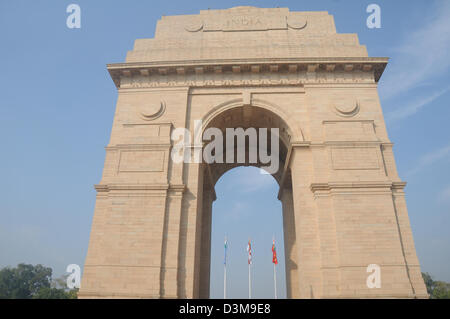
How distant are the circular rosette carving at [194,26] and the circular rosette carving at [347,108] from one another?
1111 centimetres

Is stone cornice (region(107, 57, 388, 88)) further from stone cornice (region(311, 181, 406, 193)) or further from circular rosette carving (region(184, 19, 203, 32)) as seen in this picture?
stone cornice (region(311, 181, 406, 193))

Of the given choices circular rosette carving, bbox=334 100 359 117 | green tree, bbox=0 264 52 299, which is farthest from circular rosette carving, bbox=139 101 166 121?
green tree, bbox=0 264 52 299

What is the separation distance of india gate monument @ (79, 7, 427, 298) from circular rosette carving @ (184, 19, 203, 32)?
0.08m

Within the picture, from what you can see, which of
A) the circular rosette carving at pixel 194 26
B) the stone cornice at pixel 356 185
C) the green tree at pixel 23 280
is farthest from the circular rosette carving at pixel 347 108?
the green tree at pixel 23 280

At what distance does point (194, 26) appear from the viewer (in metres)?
22.5

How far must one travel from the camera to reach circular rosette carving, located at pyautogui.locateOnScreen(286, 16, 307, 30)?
21.9m

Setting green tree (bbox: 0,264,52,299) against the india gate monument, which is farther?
green tree (bbox: 0,264,52,299)

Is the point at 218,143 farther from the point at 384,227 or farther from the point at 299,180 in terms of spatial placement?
the point at 384,227

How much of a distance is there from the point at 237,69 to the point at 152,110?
19.2 feet

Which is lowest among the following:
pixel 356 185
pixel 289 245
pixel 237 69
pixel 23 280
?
pixel 289 245

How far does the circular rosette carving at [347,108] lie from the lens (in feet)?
60.4

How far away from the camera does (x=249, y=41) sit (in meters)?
21.5

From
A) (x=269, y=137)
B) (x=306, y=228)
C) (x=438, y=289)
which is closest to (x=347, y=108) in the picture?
(x=269, y=137)

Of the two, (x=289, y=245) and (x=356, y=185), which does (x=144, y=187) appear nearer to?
(x=356, y=185)
